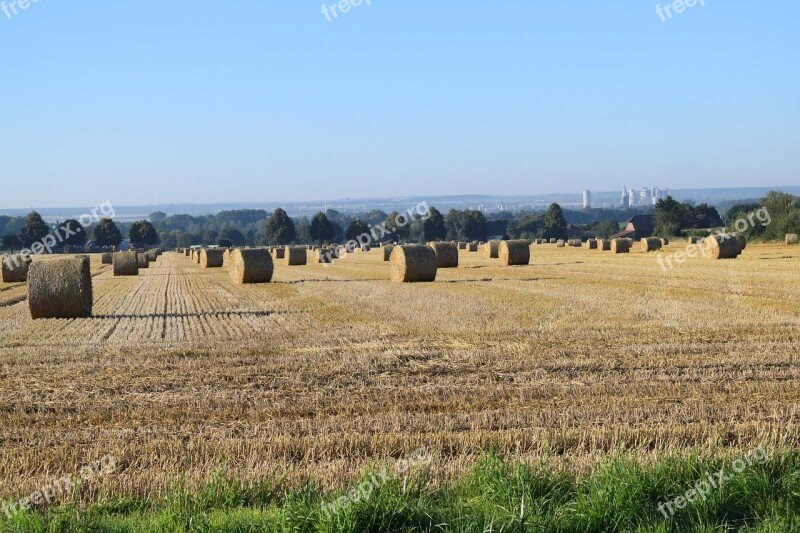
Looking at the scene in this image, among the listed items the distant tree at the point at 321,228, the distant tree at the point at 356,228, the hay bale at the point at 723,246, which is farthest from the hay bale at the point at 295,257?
the distant tree at the point at 321,228

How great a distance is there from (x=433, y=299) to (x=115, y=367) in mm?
12428

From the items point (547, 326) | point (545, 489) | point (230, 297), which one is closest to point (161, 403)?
point (545, 489)

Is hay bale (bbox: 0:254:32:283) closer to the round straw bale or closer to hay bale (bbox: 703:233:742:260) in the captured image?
the round straw bale

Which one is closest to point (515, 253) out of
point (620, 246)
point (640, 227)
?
point (620, 246)

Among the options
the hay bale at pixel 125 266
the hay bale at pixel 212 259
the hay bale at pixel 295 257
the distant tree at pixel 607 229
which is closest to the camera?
the hay bale at pixel 125 266

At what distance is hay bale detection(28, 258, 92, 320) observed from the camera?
22.0 metres

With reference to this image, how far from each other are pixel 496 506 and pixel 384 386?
5383 millimetres

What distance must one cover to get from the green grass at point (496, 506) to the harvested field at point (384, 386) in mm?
451

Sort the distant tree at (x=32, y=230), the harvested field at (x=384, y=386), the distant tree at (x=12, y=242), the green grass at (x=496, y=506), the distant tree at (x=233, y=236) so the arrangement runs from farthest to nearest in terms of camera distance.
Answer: the distant tree at (x=233, y=236)
the distant tree at (x=12, y=242)
the distant tree at (x=32, y=230)
the harvested field at (x=384, y=386)
the green grass at (x=496, y=506)

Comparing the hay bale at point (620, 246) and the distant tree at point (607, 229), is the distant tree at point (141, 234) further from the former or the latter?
the hay bale at point (620, 246)

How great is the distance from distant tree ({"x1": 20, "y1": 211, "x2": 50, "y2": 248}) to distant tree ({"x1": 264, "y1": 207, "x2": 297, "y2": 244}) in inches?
1399

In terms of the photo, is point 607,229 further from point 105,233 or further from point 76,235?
point 76,235

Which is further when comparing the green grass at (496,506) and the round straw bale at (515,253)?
the round straw bale at (515,253)

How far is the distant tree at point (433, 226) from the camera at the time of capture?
136m
